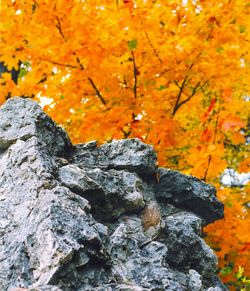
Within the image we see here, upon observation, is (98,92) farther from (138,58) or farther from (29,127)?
(29,127)

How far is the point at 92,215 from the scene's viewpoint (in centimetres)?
471

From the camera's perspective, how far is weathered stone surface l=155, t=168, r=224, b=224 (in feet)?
19.0

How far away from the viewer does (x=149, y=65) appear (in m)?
6.81

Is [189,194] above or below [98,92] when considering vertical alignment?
below

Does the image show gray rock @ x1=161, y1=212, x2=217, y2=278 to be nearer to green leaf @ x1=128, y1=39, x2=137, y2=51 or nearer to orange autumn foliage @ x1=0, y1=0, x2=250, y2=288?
orange autumn foliage @ x1=0, y1=0, x2=250, y2=288

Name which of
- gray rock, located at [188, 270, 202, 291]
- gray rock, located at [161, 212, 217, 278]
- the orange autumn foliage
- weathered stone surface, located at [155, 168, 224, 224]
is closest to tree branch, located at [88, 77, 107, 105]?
the orange autumn foliage

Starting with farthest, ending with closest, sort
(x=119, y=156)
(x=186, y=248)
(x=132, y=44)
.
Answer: (x=132, y=44) → (x=119, y=156) → (x=186, y=248)

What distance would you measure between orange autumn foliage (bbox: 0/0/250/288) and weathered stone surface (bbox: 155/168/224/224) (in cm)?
68

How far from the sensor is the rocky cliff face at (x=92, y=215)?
142 inches

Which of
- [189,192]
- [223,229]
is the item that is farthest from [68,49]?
[223,229]

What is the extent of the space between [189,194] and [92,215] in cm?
165

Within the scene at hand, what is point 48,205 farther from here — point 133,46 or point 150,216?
point 133,46

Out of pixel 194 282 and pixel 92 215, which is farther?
pixel 92 215

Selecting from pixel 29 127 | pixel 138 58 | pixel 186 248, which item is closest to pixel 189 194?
pixel 186 248
